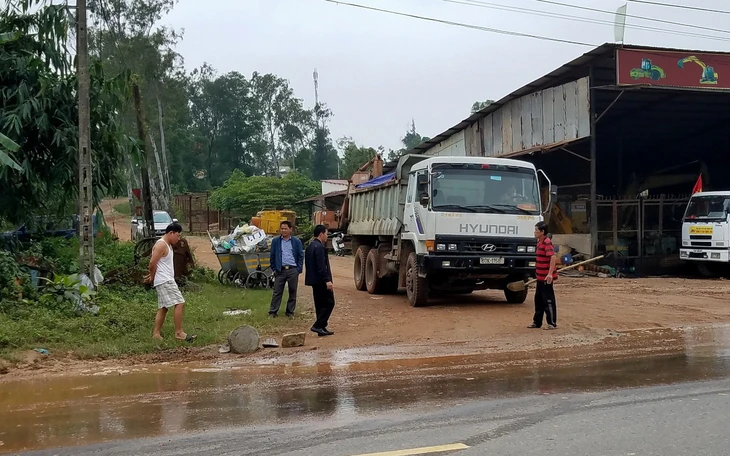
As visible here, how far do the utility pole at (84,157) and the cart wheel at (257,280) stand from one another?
4.55 metres

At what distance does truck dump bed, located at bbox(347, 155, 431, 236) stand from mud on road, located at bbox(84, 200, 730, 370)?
1583 mm

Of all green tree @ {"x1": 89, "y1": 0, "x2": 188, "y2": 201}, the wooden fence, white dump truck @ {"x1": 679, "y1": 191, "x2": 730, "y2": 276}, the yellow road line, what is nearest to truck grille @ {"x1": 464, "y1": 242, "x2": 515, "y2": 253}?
the yellow road line

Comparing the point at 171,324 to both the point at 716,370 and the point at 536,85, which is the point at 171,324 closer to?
the point at 716,370

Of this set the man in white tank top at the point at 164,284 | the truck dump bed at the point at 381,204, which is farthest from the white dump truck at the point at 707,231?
the man in white tank top at the point at 164,284

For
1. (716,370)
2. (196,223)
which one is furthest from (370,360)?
(196,223)

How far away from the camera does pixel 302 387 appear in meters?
6.92

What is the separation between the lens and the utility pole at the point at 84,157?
37.3 ft

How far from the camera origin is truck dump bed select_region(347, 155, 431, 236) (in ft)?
45.8

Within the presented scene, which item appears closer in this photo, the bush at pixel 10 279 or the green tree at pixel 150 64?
the bush at pixel 10 279

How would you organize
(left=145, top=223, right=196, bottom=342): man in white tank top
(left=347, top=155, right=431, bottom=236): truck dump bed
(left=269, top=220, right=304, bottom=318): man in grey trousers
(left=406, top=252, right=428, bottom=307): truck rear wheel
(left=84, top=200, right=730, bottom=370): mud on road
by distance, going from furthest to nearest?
(left=347, top=155, right=431, bottom=236): truck dump bed < (left=406, top=252, right=428, bottom=307): truck rear wheel < (left=269, top=220, right=304, bottom=318): man in grey trousers < (left=84, top=200, right=730, bottom=370): mud on road < (left=145, top=223, right=196, bottom=342): man in white tank top

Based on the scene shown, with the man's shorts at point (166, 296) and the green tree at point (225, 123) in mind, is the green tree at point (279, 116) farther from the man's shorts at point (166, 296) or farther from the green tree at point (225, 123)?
the man's shorts at point (166, 296)

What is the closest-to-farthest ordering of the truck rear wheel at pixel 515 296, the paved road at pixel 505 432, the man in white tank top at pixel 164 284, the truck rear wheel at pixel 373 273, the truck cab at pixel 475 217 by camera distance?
the paved road at pixel 505 432 → the man in white tank top at pixel 164 284 → the truck cab at pixel 475 217 → the truck rear wheel at pixel 515 296 → the truck rear wheel at pixel 373 273

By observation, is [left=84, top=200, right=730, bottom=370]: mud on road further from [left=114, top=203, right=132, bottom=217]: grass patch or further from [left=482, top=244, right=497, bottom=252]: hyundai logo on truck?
[left=114, top=203, right=132, bottom=217]: grass patch

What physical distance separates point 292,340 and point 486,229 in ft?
14.9
